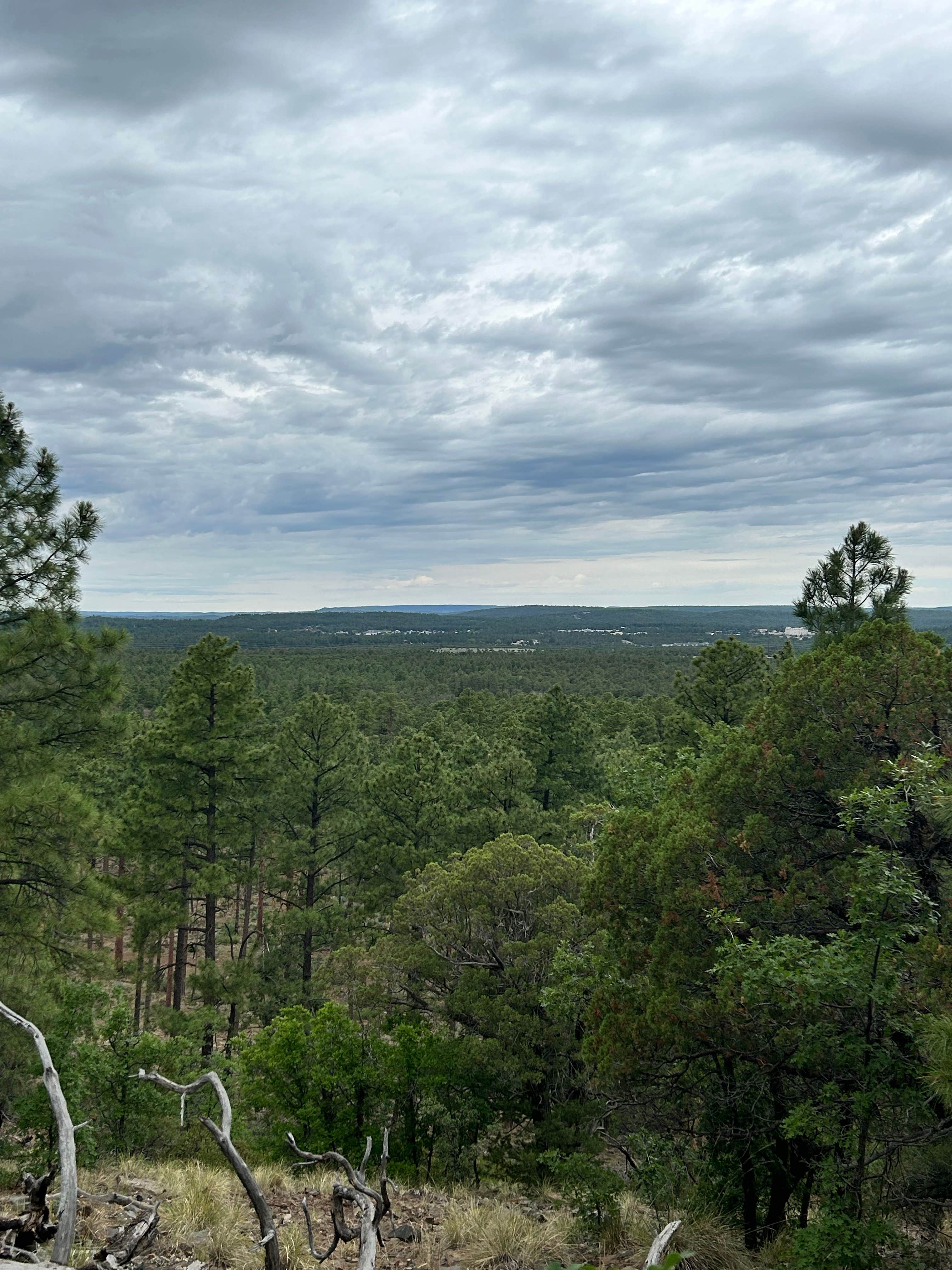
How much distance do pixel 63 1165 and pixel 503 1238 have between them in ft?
14.8

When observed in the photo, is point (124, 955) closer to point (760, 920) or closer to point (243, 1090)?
point (243, 1090)

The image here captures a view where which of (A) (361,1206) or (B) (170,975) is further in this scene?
(B) (170,975)

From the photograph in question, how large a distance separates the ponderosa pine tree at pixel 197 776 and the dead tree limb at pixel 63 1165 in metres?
15.6

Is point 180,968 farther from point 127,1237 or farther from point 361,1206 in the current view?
point 361,1206

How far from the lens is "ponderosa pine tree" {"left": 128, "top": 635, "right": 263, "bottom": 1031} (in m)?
19.8

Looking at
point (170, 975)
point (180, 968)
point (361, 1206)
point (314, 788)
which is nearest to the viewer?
point (361, 1206)

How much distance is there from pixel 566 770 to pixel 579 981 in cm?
1807

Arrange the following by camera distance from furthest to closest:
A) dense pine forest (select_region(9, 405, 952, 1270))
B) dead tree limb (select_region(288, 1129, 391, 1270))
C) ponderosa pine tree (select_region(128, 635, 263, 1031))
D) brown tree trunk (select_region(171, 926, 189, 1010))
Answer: brown tree trunk (select_region(171, 926, 189, 1010))
ponderosa pine tree (select_region(128, 635, 263, 1031))
dense pine forest (select_region(9, 405, 952, 1270))
dead tree limb (select_region(288, 1129, 391, 1270))

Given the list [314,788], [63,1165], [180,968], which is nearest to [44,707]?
[63,1165]

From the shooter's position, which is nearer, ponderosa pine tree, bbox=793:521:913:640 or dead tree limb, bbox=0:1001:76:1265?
dead tree limb, bbox=0:1001:76:1265

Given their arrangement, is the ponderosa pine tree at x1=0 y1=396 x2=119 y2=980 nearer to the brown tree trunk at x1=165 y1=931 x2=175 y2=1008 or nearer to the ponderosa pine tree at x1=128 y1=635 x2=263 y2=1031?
the ponderosa pine tree at x1=128 y1=635 x2=263 y2=1031

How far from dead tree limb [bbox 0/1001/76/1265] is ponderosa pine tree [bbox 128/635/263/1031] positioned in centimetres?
1556

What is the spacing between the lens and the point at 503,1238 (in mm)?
6996

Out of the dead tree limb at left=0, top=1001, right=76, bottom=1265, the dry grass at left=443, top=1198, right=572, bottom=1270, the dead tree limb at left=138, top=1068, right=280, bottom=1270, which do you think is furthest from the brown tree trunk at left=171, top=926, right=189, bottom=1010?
the dead tree limb at left=0, top=1001, right=76, bottom=1265
